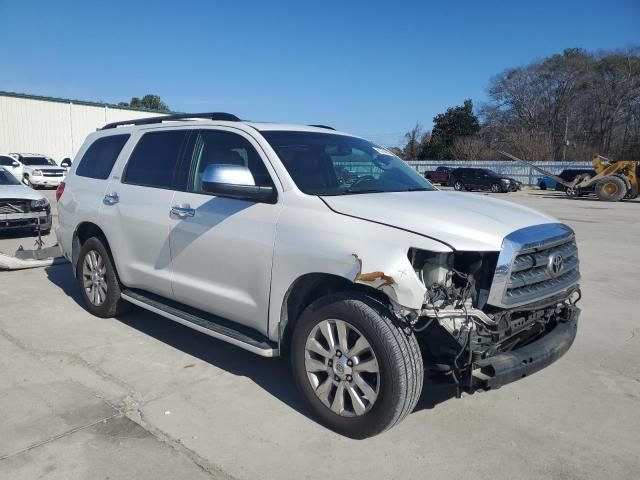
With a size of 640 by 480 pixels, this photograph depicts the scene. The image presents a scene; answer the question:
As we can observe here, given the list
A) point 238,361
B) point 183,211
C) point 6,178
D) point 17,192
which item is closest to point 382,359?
point 238,361

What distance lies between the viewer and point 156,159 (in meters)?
4.79

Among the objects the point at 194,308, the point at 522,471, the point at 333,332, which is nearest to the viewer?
the point at 522,471

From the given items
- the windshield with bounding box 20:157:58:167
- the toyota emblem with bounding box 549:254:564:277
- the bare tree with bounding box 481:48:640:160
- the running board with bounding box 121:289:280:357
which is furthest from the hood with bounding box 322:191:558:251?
the bare tree with bounding box 481:48:640:160

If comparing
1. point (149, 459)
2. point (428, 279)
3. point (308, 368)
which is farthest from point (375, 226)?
point (149, 459)

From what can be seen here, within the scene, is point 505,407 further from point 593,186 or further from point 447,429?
point 593,186

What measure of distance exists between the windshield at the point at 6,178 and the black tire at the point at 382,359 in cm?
1006

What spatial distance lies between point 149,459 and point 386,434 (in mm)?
1411

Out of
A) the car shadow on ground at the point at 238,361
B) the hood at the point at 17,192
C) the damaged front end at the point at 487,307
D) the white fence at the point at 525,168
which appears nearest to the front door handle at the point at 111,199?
the car shadow on ground at the point at 238,361

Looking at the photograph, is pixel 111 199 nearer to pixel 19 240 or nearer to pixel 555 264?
pixel 555 264

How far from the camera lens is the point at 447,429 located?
3418 mm

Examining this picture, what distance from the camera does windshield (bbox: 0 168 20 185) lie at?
10.9 meters

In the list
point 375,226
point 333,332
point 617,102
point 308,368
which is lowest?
point 308,368

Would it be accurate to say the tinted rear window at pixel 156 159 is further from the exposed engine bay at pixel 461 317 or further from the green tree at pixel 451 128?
the green tree at pixel 451 128

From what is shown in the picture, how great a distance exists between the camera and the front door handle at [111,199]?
5036 millimetres
